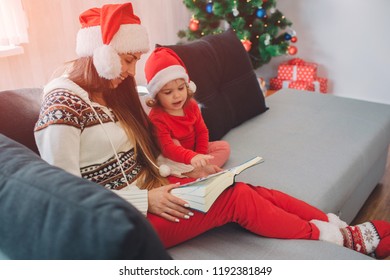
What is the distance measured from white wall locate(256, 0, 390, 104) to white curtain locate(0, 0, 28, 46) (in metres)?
2.43

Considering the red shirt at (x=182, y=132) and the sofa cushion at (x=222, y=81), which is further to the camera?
the sofa cushion at (x=222, y=81)

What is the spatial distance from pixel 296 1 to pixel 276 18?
0.65 m

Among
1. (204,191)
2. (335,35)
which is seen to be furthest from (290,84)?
(204,191)

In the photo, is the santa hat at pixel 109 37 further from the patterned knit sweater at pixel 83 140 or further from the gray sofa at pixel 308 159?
the gray sofa at pixel 308 159

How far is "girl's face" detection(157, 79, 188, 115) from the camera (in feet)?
4.77

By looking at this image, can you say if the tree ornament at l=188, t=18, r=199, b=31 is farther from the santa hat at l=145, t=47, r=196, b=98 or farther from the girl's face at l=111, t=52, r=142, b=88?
the girl's face at l=111, t=52, r=142, b=88

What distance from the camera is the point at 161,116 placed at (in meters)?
1.47

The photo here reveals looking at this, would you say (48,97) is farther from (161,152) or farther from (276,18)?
(276,18)

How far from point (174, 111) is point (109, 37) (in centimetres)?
50

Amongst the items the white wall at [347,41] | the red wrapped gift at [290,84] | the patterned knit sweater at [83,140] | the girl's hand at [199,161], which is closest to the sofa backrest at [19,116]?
the patterned knit sweater at [83,140]

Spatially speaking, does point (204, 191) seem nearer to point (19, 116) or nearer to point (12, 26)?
point (19, 116)

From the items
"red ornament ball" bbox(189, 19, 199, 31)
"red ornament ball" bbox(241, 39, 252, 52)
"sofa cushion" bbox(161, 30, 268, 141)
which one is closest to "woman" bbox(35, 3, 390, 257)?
"sofa cushion" bbox(161, 30, 268, 141)

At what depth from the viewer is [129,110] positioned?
128 cm

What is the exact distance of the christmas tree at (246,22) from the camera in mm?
2734
